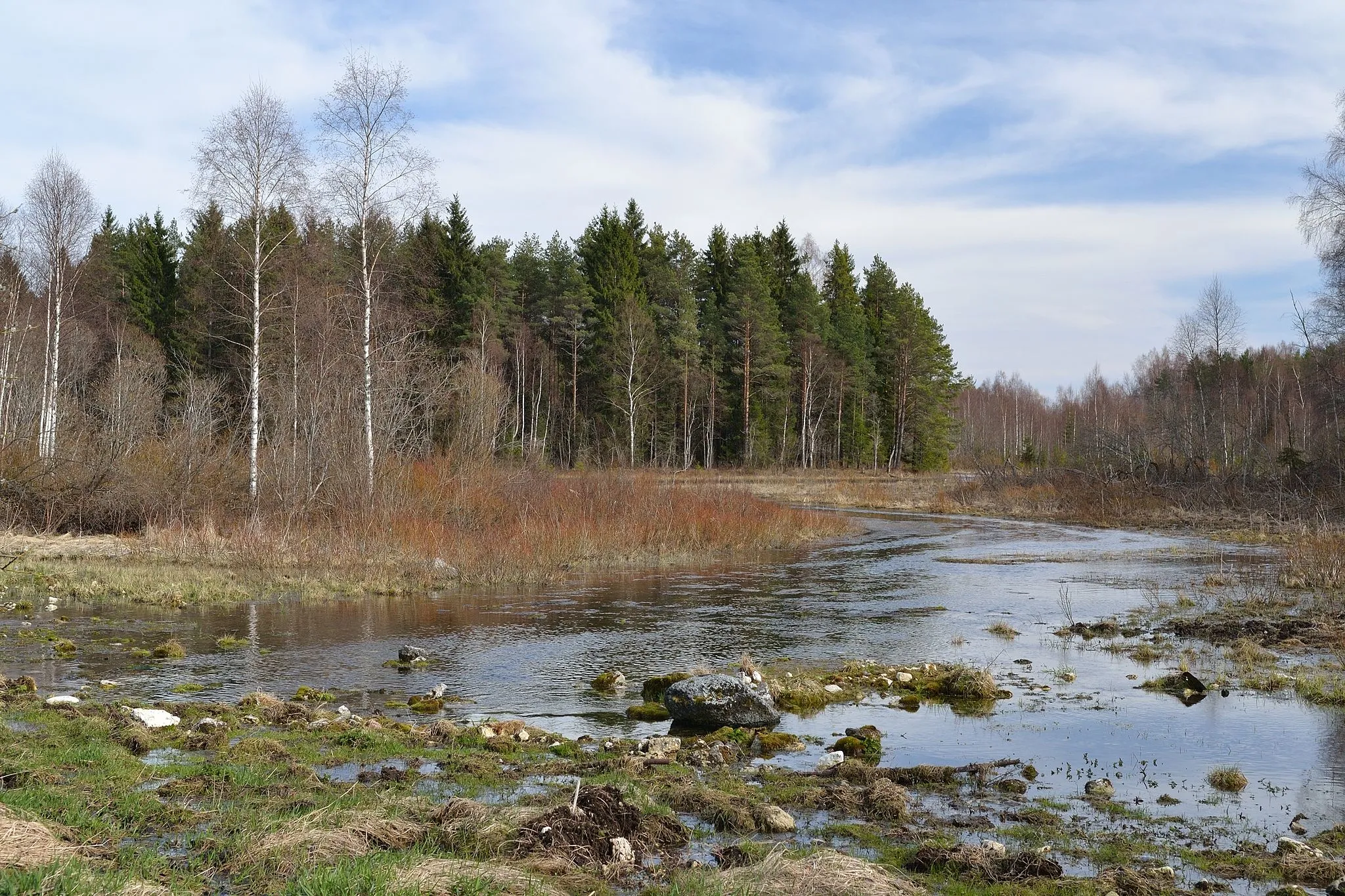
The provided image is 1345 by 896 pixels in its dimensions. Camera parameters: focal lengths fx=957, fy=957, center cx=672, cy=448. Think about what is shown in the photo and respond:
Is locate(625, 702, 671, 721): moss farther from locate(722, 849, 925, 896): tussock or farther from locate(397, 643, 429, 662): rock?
locate(722, 849, 925, 896): tussock

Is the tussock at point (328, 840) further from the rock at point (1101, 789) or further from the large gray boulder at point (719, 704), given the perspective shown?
the rock at point (1101, 789)

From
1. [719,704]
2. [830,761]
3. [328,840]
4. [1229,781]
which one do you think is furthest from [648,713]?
[328,840]

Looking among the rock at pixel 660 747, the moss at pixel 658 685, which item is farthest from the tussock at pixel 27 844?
the moss at pixel 658 685

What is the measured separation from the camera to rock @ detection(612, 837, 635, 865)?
6.08 m

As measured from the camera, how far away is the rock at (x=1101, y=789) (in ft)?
27.2

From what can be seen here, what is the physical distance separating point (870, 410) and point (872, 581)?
5085cm

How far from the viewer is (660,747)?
30.8 feet

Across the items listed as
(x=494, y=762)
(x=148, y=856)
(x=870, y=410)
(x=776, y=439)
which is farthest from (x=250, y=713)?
(x=870, y=410)

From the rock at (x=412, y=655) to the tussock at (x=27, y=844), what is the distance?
28.2ft

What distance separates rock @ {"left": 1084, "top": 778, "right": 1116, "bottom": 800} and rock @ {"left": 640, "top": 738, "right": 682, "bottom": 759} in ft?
12.4

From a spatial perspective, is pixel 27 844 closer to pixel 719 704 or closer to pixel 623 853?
pixel 623 853

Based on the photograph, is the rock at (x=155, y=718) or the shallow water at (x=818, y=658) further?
the shallow water at (x=818, y=658)

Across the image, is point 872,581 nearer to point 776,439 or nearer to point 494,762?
point 494,762

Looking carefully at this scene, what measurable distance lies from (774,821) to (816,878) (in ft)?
5.77
